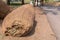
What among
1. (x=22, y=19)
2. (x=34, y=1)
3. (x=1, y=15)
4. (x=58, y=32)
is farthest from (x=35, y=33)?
(x=34, y=1)

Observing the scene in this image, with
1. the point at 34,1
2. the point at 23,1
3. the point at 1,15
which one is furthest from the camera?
the point at 23,1

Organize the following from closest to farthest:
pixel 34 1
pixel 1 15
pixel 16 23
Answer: pixel 16 23 → pixel 1 15 → pixel 34 1

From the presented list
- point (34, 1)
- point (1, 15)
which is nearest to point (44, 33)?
point (1, 15)

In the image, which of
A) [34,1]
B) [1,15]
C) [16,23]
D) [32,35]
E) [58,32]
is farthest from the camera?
[34,1]

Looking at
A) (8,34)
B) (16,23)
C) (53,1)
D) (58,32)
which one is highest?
(16,23)

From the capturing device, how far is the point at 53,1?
1321cm

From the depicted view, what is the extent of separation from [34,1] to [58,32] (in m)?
7.12

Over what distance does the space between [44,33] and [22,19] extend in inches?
28.3

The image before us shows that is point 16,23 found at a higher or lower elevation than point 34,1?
higher

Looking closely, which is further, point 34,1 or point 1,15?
point 34,1

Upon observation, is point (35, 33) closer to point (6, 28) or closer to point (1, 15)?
point (6, 28)

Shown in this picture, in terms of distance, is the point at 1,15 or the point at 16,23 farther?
the point at 1,15

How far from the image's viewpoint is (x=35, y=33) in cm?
415

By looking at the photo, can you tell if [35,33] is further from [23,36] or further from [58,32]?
[58,32]
